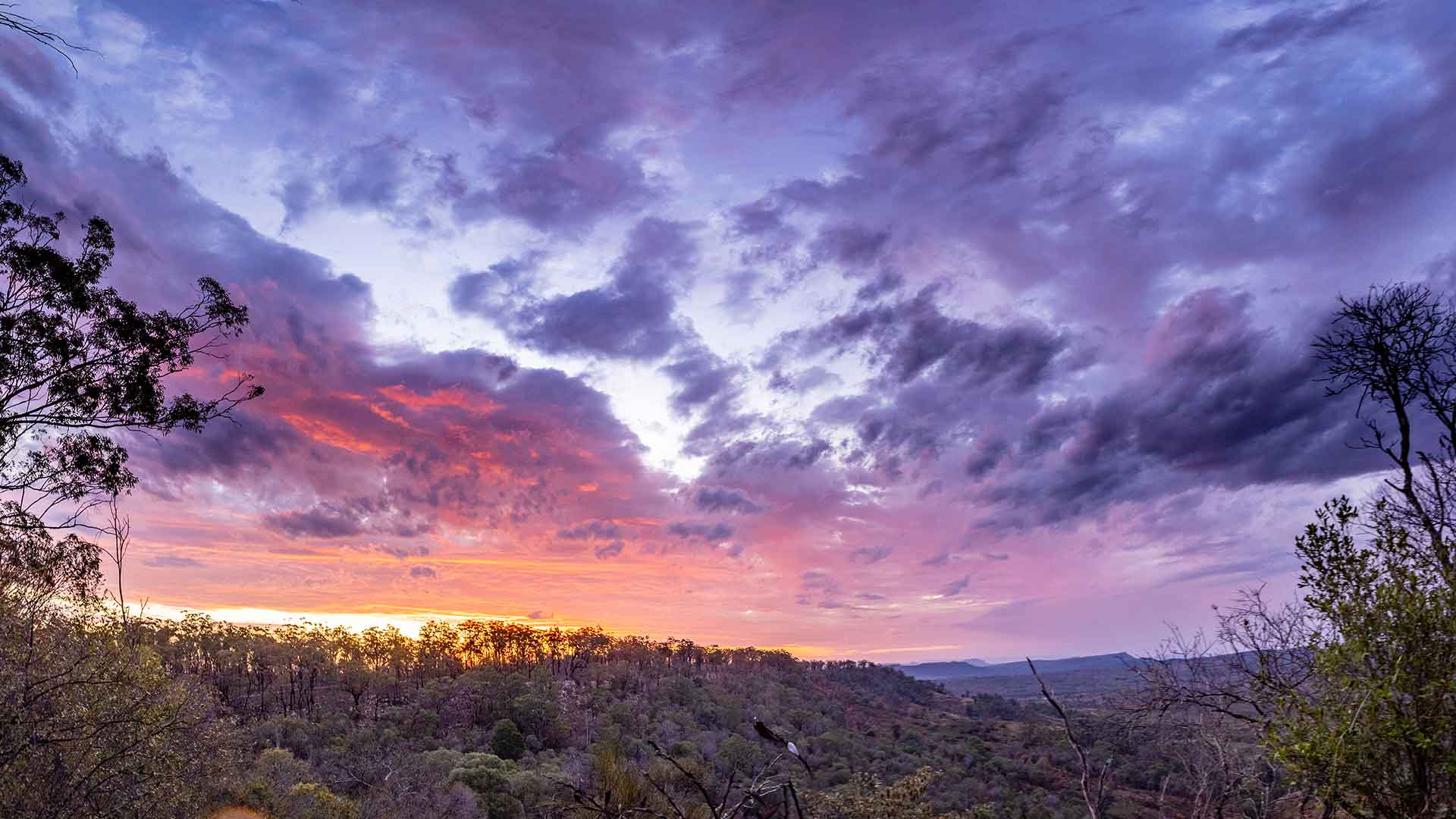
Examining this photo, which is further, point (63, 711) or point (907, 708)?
point (907, 708)

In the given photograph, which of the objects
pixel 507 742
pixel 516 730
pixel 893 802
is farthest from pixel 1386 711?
pixel 516 730

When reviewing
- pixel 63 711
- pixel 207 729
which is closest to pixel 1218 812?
pixel 63 711

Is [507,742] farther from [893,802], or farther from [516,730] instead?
[893,802]

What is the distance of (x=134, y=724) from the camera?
1748 centimetres

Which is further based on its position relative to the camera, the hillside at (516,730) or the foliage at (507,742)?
the foliage at (507,742)

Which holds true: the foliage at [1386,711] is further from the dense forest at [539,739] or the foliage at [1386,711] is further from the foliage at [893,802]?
the foliage at [893,802]

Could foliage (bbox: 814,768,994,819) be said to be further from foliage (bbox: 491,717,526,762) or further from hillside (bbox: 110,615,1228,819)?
foliage (bbox: 491,717,526,762)

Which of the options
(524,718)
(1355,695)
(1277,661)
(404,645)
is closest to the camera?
(1355,695)

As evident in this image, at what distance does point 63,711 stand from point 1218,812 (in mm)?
20737

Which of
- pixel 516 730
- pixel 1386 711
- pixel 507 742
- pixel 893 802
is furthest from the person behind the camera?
pixel 516 730

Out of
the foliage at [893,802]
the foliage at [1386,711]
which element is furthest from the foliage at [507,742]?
the foliage at [1386,711]

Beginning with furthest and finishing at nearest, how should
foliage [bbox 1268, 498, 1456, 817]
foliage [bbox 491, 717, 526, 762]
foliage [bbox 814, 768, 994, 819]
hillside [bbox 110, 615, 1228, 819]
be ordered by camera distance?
1. foliage [bbox 491, 717, 526, 762]
2. hillside [bbox 110, 615, 1228, 819]
3. foliage [bbox 814, 768, 994, 819]
4. foliage [bbox 1268, 498, 1456, 817]

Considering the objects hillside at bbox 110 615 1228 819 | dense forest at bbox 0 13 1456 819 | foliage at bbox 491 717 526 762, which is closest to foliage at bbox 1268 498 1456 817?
dense forest at bbox 0 13 1456 819

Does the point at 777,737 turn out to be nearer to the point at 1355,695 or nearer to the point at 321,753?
the point at 1355,695
